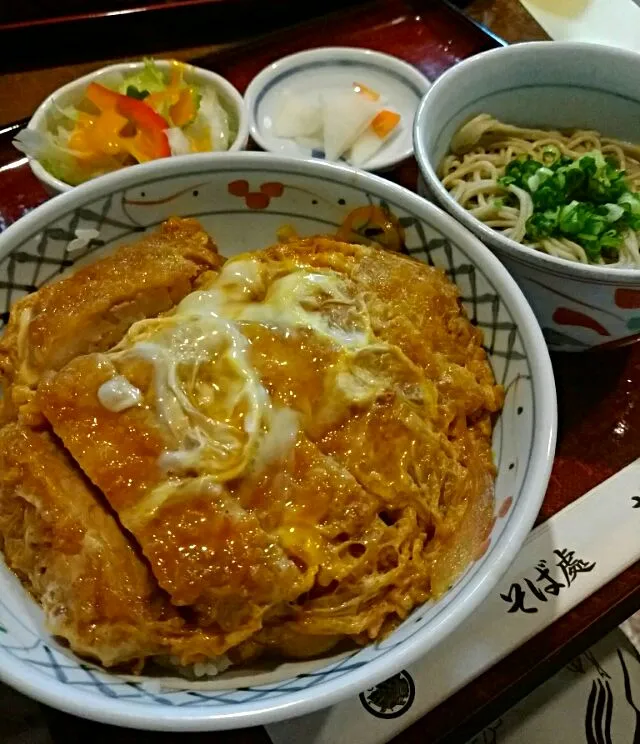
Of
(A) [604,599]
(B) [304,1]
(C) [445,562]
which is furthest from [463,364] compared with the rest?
(B) [304,1]

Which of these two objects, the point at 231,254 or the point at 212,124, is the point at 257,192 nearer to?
the point at 231,254

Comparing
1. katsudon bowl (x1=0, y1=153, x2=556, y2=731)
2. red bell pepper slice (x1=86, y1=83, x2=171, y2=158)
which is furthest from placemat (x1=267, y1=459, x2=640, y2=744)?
red bell pepper slice (x1=86, y1=83, x2=171, y2=158)

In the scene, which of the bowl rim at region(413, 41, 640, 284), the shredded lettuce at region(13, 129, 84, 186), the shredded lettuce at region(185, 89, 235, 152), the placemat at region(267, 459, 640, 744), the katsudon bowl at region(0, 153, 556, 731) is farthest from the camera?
the shredded lettuce at region(185, 89, 235, 152)

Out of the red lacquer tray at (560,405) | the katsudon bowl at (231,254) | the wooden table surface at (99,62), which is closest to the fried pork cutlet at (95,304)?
the katsudon bowl at (231,254)

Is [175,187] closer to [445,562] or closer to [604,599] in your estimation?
[445,562]

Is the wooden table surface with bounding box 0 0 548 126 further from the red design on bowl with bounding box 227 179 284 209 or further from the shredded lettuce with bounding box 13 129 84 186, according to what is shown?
the red design on bowl with bounding box 227 179 284 209

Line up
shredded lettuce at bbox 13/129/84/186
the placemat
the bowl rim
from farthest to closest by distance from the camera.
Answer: shredded lettuce at bbox 13/129/84/186 → the bowl rim → the placemat
